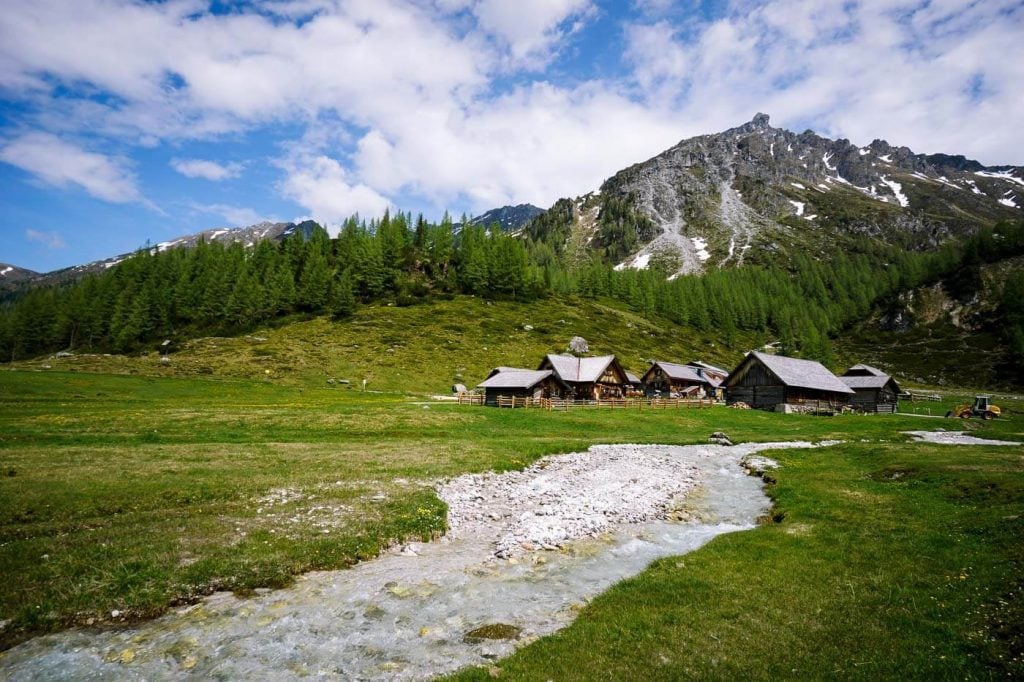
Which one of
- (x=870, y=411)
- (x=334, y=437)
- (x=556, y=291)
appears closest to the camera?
(x=334, y=437)

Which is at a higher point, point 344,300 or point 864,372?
point 344,300

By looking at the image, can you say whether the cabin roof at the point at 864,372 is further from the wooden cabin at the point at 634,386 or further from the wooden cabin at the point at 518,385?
the wooden cabin at the point at 518,385

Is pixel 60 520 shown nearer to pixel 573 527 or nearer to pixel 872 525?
pixel 573 527

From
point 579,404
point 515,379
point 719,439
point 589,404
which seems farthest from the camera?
point 515,379

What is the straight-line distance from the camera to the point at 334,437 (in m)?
39.4

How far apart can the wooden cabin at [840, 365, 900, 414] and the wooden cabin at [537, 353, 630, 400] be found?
45373 millimetres

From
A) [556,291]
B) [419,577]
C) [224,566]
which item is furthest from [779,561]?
[556,291]

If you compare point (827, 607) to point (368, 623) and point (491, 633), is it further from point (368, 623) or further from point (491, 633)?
point (368, 623)

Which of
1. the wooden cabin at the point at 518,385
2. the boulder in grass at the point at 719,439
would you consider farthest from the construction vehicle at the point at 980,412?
the wooden cabin at the point at 518,385

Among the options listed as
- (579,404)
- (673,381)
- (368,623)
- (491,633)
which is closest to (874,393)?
(673,381)

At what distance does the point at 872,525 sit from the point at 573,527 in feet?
36.7

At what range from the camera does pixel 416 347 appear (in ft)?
346

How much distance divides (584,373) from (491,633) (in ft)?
238

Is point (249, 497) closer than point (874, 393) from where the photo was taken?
Yes
